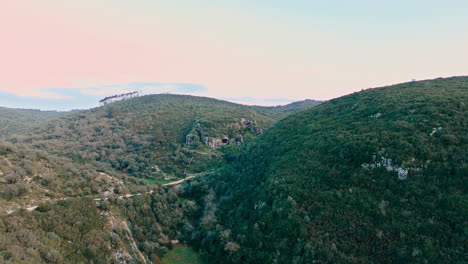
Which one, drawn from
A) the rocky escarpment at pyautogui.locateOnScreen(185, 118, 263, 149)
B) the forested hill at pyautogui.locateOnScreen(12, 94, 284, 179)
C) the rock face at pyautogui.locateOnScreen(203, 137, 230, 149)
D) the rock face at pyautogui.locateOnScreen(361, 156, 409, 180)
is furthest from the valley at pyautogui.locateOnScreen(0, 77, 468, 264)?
the rocky escarpment at pyautogui.locateOnScreen(185, 118, 263, 149)

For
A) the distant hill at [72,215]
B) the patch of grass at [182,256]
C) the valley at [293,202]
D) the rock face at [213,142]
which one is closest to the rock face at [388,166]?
the valley at [293,202]

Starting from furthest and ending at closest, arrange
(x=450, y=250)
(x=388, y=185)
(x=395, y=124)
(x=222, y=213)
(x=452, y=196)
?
(x=222, y=213) < (x=395, y=124) < (x=388, y=185) < (x=452, y=196) < (x=450, y=250)

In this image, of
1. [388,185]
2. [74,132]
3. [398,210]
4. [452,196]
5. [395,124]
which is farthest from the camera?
[74,132]

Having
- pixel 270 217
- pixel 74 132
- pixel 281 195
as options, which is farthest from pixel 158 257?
pixel 74 132

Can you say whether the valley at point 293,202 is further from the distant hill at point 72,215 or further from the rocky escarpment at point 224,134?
the rocky escarpment at point 224,134

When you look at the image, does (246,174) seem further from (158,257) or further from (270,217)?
(158,257)

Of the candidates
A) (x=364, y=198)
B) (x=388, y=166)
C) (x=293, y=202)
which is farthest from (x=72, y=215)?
(x=388, y=166)

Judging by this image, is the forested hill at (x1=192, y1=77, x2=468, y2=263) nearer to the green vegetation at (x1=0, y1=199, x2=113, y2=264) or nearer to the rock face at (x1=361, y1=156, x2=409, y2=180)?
the rock face at (x1=361, y1=156, x2=409, y2=180)
